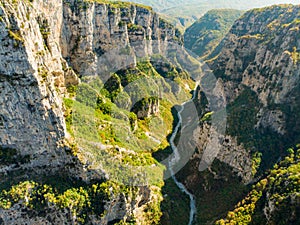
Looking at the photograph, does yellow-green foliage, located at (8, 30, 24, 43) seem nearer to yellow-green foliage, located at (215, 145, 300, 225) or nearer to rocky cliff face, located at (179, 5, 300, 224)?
yellow-green foliage, located at (215, 145, 300, 225)

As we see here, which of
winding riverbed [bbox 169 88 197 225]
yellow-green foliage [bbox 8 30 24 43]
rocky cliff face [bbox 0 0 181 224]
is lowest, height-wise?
winding riverbed [bbox 169 88 197 225]

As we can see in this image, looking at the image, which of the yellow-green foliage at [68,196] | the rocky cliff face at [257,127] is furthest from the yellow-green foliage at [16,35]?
the rocky cliff face at [257,127]

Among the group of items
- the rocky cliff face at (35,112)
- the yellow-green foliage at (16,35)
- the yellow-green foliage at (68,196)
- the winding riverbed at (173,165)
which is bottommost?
the winding riverbed at (173,165)

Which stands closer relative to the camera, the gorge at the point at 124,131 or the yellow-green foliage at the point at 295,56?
the gorge at the point at 124,131

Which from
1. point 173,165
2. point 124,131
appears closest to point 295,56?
point 173,165

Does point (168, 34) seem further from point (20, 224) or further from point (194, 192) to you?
point (20, 224)

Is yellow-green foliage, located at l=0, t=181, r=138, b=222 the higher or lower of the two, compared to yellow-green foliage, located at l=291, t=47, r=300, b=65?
lower

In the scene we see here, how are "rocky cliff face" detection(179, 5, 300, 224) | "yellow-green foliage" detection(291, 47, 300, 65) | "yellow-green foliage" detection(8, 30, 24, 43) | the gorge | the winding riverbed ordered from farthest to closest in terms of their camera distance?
"yellow-green foliage" detection(291, 47, 300, 65) < the winding riverbed < "rocky cliff face" detection(179, 5, 300, 224) < the gorge < "yellow-green foliage" detection(8, 30, 24, 43)

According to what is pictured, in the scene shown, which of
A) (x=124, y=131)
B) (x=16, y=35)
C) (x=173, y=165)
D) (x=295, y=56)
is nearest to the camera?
(x=16, y=35)

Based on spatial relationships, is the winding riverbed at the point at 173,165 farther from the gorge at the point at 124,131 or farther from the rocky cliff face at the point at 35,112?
the rocky cliff face at the point at 35,112

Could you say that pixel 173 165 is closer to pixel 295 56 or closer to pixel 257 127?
pixel 257 127

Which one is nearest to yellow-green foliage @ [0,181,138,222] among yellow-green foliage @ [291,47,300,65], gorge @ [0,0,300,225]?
gorge @ [0,0,300,225]
